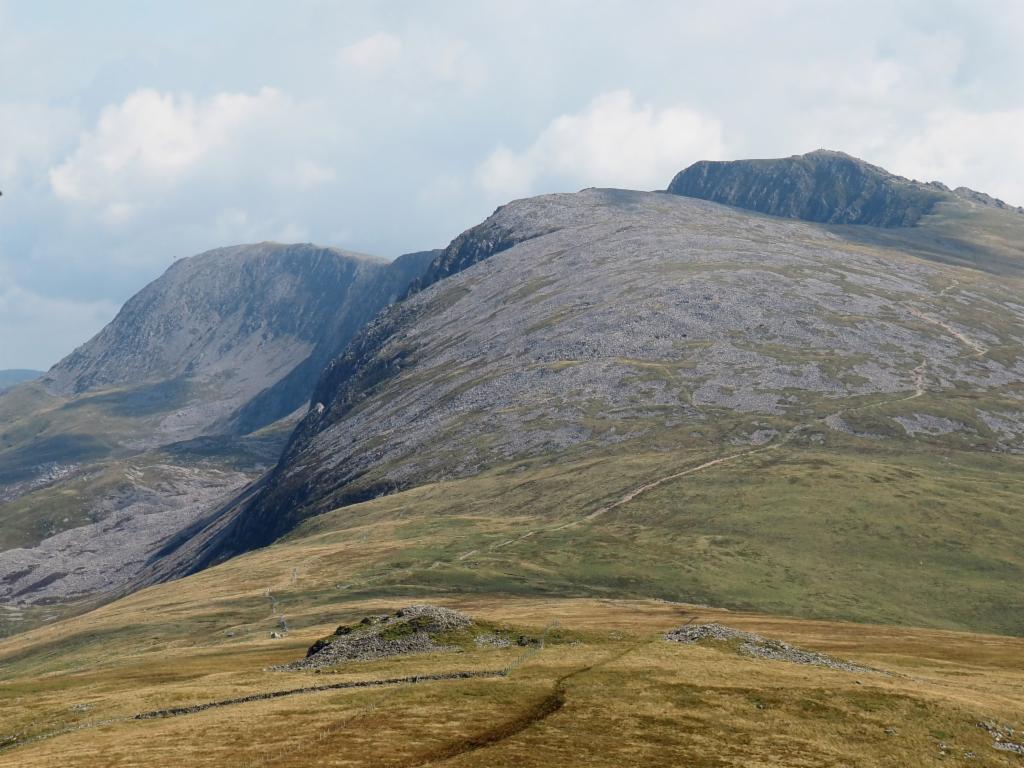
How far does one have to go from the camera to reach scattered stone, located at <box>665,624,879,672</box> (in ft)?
293

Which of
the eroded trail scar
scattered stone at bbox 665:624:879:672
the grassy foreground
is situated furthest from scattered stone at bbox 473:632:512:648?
the eroded trail scar

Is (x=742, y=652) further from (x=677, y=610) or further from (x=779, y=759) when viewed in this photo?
(x=677, y=610)

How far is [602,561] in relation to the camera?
188 metres

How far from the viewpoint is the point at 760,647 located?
93750 mm

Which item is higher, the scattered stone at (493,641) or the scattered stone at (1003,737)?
the scattered stone at (1003,737)

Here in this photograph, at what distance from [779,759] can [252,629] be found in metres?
122

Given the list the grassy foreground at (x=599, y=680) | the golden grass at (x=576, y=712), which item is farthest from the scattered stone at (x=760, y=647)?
the golden grass at (x=576, y=712)

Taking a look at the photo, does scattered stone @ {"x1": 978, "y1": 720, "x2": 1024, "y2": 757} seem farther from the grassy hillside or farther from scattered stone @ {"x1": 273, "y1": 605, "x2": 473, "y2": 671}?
scattered stone @ {"x1": 273, "y1": 605, "x2": 473, "y2": 671}

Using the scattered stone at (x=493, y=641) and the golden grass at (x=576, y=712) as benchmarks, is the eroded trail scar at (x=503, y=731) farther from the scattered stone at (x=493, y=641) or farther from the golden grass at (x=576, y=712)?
the scattered stone at (x=493, y=641)

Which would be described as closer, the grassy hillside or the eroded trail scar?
the eroded trail scar

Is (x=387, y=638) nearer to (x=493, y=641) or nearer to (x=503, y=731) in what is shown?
(x=493, y=641)

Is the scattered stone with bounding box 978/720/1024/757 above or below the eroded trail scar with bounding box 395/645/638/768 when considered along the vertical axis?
below

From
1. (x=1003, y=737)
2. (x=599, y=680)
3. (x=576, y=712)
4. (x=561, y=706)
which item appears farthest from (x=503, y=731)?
(x=1003, y=737)

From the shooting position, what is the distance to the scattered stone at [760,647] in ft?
293
